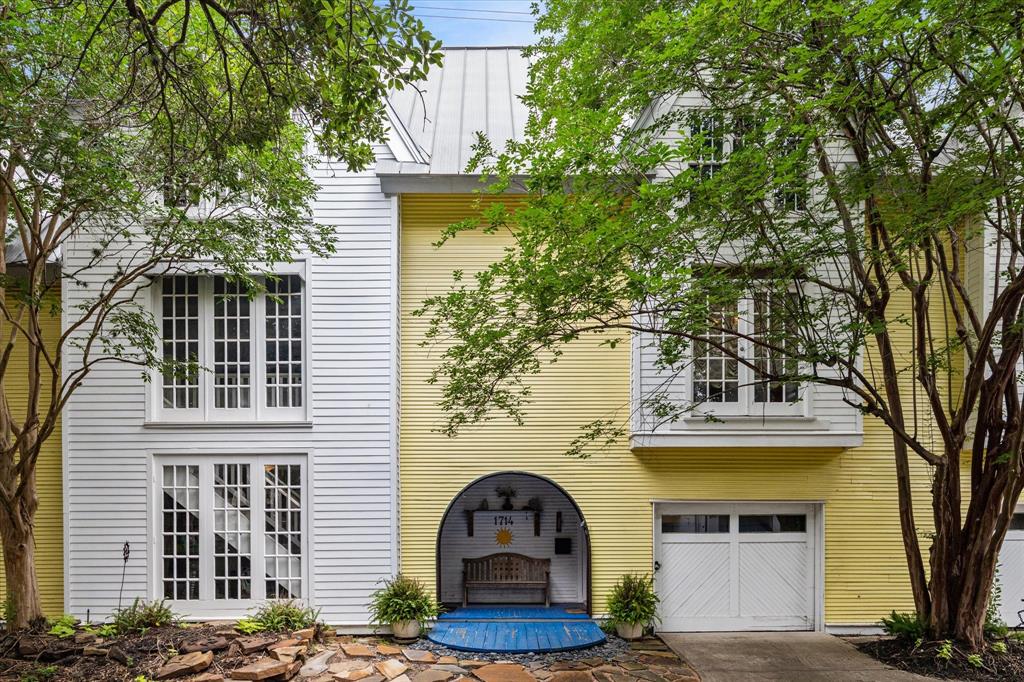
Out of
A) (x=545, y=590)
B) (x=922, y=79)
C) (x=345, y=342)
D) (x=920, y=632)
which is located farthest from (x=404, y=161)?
(x=920, y=632)

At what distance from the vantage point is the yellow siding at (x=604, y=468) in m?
9.56

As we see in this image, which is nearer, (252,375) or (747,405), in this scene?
(747,405)

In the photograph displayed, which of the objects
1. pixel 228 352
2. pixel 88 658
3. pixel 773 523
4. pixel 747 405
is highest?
pixel 228 352

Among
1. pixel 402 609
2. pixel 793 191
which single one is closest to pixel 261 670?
pixel 402 609

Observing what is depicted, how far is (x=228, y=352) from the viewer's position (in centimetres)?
942

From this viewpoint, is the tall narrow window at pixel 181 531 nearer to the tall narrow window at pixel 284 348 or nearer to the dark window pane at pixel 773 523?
the tall narrow window at pixel 284 348

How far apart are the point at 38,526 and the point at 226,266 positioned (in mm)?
4876

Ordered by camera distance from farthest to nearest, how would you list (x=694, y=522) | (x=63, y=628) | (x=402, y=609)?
1. (x=694, y=522)
2. (x=402, y=609)
3. (x=63, y=628)

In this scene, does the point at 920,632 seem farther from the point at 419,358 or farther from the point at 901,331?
the point at 419,358

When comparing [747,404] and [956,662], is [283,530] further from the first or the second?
[956,662]

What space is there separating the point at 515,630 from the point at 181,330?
6.26m

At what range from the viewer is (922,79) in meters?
6.64

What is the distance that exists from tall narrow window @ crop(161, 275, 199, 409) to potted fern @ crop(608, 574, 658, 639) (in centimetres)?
650

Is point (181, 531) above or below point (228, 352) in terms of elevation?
below
